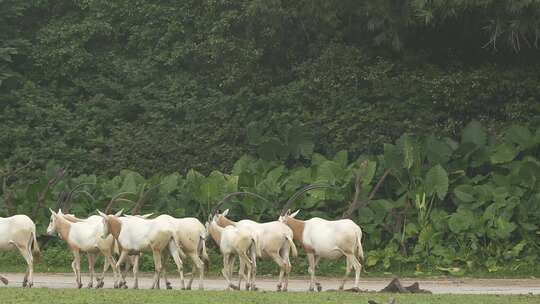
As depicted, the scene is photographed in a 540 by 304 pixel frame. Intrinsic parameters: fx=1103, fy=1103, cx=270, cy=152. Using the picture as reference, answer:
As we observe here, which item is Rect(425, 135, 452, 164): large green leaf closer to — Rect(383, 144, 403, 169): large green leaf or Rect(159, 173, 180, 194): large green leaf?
Rect(383, 144, 403, 169): large green leaf

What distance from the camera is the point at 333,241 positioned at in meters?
20.4

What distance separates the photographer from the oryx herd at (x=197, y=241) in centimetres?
2019

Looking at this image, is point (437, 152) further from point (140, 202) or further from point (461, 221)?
point (140, 202)

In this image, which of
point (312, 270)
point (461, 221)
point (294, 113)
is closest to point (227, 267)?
point (312, 270)

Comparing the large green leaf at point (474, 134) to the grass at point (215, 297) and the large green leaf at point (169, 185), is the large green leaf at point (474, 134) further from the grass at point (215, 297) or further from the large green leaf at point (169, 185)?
the grass at point (215, 297)

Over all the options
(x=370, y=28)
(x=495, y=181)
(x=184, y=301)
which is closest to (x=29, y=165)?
(x=370, y=28)

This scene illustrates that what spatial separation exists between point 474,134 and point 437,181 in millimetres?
1943

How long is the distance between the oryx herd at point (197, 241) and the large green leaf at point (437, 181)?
494cm

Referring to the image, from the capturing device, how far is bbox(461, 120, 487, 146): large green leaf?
2684 centimetres

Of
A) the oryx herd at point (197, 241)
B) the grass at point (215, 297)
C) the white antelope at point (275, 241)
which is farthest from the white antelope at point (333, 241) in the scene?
the grass at point (215, 297)

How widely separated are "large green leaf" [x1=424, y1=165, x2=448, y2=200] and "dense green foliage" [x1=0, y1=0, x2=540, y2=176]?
3.51 m

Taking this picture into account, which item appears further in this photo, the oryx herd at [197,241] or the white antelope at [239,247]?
the oryx herd at [197,241]

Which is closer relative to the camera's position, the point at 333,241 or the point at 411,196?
the point at 333,241

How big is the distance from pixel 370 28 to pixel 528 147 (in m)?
5.61
